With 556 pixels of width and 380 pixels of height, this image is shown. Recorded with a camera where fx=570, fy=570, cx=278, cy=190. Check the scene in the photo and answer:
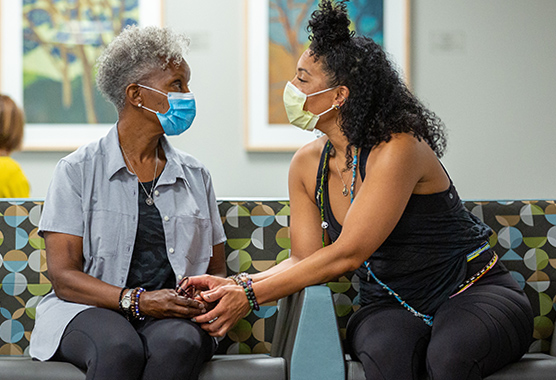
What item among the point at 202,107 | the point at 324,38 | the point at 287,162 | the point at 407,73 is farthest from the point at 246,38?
the point at 324,38

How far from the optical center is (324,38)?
5.60ft

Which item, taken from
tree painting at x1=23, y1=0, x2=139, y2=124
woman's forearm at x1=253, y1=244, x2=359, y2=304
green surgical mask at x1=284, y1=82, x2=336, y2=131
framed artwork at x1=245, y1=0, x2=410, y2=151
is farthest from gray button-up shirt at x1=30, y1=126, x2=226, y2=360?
tree painting at x1=23, y1=0, x2=139, y2=124

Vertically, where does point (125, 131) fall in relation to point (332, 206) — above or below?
above

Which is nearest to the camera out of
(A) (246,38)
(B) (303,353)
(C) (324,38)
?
(B) (303,353)

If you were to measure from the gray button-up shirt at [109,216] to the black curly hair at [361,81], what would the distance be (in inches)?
20.7

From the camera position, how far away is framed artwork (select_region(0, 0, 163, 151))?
3094 millimetres

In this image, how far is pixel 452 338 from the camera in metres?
1.41

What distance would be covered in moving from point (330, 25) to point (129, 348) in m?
1.07

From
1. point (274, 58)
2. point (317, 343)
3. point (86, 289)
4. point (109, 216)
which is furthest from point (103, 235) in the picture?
point (274, 58)

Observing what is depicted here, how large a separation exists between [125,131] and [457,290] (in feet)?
3.65

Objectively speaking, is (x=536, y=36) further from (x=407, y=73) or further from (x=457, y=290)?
(x=457, y=290)

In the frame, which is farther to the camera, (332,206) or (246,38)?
(246,38)

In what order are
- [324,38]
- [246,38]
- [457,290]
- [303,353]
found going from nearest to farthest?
[303,353] → [457,290] → [324,38] → [246,38]

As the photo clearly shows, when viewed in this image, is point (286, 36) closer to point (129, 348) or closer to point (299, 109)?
point (299, 109)
